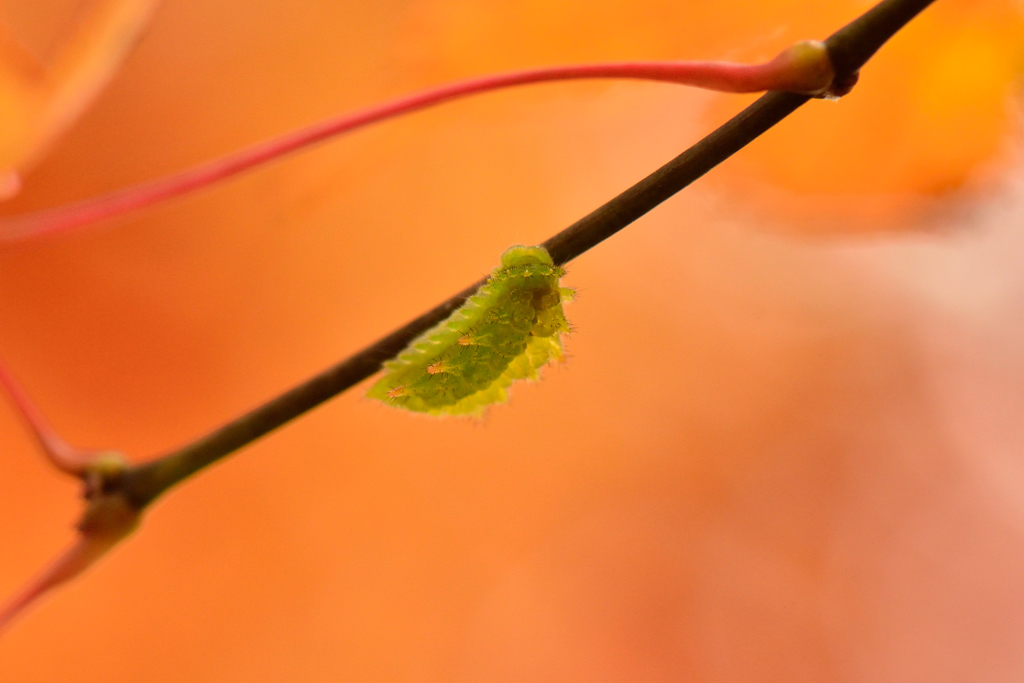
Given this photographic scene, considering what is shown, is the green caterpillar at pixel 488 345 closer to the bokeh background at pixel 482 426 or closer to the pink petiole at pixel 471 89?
the pink petiole at pixel 471 89

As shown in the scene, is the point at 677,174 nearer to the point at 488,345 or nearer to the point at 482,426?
the point at 488,345

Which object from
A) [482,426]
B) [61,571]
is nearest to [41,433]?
[61,571]

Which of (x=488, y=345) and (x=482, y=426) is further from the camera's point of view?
(x=482, y=426)

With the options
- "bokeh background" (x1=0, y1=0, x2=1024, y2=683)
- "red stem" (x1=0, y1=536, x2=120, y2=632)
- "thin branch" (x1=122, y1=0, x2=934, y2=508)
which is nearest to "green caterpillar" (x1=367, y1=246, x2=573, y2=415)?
"thin branch" (x1=122, y1=0, x2=934, y2=508)

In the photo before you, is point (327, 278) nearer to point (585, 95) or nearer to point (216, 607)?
point (216, 607)

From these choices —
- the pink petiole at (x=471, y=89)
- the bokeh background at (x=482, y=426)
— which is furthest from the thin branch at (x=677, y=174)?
the bokeh background at (x=482, y=426)

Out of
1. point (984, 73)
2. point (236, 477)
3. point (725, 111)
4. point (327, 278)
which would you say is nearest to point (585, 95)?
point (725, 111)
